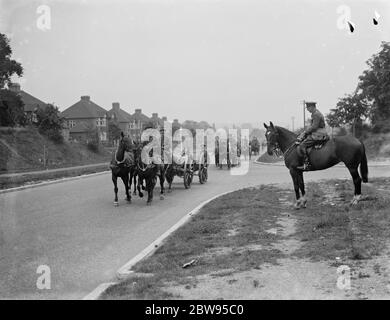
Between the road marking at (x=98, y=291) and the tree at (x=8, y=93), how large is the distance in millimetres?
33896

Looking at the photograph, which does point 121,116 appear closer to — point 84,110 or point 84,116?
point 84,110

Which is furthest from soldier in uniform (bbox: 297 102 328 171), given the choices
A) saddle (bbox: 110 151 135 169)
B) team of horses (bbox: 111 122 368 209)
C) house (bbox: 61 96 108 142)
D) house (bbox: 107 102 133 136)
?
house (bbox: 107 102 133 136)

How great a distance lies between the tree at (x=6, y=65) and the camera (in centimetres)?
3675

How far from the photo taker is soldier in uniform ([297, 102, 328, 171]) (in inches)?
443

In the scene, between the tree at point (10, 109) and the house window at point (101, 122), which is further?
the house window at point (101, 122)

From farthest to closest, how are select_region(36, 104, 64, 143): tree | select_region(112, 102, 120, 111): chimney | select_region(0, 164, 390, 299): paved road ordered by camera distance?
select_region(112, 102, 120, 111): chimney
select_region(36, 104, 64, 143): tree
select_region(0, 164, 390, 299): paved road

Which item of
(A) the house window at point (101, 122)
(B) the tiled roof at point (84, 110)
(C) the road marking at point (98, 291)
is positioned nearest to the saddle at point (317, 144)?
(C) the road marking at point (98, 291)

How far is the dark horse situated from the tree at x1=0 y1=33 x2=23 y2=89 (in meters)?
30.0

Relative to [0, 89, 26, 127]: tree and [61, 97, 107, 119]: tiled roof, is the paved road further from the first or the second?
[61, 97, 107, 119]: tiled roof

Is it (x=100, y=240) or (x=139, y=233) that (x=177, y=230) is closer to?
(x=139, y=233)

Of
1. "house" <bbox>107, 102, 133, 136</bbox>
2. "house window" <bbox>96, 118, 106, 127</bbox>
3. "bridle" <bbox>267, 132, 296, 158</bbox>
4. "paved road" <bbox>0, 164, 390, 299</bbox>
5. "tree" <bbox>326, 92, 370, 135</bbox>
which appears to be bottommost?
"paved road" <bbox>0, 164, 390, 299</bbox>

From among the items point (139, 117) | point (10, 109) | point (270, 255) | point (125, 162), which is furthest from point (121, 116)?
point (270, 255)

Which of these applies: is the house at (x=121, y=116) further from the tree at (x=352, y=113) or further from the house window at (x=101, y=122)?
the tree at (x=352, y=113)
